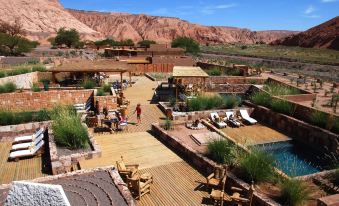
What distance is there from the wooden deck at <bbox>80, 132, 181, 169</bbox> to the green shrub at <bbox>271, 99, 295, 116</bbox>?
6.93 metres

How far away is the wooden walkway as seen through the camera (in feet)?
26.7

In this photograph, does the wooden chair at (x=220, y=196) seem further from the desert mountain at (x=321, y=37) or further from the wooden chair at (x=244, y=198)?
the desert mountain at (x=321, y=37)

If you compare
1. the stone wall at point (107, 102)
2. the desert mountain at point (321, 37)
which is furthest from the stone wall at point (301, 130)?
the desert mountain at point (321, 37)

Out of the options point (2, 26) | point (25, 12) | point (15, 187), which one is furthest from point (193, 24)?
point (15, 187)

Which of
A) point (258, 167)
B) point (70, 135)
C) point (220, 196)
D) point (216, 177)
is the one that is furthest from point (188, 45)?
point (220, 196)

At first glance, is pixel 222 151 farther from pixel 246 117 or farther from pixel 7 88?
pixel 7 88

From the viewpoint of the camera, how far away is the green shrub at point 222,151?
959 centimetres

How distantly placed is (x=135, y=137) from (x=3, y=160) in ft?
16.1

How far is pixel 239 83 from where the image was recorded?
26.3 metres

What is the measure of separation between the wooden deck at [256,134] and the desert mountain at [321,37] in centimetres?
8436

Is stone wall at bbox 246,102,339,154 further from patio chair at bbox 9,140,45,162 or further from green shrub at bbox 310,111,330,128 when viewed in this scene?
patio chair at bbox 9,140,45,162

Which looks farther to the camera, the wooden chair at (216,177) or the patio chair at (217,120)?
the patio chair at (217,120)

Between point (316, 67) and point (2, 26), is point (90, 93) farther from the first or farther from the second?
point (2, 26)

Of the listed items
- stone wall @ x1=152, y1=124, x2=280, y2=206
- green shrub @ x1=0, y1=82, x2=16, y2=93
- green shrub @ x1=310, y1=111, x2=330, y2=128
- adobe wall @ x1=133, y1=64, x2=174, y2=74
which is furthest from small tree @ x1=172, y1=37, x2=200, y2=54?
stone wall @ x1=152, y1=124, x2=280, y2=206
